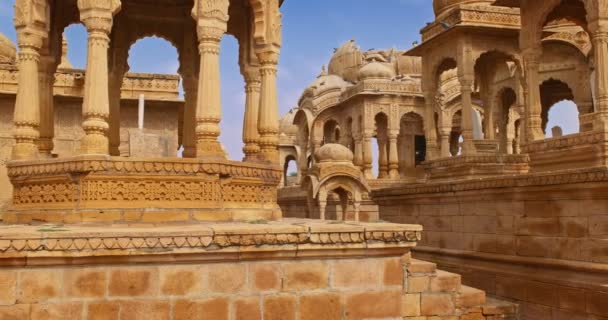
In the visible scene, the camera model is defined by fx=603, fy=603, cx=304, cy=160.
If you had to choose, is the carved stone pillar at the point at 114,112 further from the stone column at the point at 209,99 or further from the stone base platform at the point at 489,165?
the stone base platform at the point at 489,165

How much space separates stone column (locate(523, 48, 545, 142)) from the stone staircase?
18.7 ft

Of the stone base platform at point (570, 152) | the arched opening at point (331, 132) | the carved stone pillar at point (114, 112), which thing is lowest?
the stone base platform at point (570, 152)

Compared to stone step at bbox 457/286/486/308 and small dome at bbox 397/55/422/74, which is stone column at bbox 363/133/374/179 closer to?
small dome at bbox 397/55/422/74

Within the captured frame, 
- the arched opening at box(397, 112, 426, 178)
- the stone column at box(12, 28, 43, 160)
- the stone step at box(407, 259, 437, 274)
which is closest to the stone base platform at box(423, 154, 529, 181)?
the stone step at box(407, 259, 437, 274)

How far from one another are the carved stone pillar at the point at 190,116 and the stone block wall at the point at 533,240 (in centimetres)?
503

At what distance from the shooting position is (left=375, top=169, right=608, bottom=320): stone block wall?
8312 mm

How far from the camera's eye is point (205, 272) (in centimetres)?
534

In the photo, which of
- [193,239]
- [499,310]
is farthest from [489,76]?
[193,239]

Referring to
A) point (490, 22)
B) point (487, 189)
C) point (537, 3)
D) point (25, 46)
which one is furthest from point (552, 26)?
point (25, 46)

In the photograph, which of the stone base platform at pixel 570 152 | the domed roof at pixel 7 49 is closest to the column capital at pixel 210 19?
the stone base platform at pixel 570 152

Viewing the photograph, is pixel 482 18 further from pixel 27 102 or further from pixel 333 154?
pixel 27 102

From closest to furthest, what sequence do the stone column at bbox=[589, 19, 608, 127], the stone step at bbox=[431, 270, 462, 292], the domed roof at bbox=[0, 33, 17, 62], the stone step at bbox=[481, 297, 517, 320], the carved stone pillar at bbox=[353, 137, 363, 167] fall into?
the stone step at bbox=[431, 270, 462, 292], the stone step at bbox=[481, 297, 517, 320], the stone column at bbox=[589, 19, 608, 127], the domed roof at bbox=[0, 33, 17, 62], the carved stone pillar at bbox=[353, 137, 363, 167]

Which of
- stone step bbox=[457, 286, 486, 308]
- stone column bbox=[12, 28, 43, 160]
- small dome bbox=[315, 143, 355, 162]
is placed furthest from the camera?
small dome bbox=[315, 143, 355, 162]

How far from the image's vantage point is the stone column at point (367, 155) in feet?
81.9
